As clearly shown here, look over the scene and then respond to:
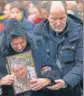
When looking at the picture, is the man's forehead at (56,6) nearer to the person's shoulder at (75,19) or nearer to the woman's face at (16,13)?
the person's shoulder at (75,19)

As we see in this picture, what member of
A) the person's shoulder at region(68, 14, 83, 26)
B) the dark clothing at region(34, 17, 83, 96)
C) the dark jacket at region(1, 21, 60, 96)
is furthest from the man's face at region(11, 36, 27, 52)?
the person's shoulder at region(68, 14, 83, 26)

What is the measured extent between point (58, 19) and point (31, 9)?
1.22 ft

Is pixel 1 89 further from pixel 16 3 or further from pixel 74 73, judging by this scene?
pixel 16 3

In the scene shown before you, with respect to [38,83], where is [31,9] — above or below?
above

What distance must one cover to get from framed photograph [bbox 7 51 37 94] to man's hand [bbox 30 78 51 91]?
1.2 inches

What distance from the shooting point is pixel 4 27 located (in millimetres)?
1906

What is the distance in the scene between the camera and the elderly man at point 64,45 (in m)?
1.91

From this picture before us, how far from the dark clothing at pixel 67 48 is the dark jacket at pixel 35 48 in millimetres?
57

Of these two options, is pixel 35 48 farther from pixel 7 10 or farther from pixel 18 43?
pixel 7 10

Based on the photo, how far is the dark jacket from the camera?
1827 mm

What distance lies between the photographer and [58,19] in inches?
75.8

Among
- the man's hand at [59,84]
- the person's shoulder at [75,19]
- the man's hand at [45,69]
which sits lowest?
the man's hand at [59,84]

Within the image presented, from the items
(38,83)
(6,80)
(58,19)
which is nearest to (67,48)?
(58,19)

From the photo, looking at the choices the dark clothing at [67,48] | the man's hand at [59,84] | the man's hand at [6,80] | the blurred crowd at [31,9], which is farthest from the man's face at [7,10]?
the man's hand at [59,84]
